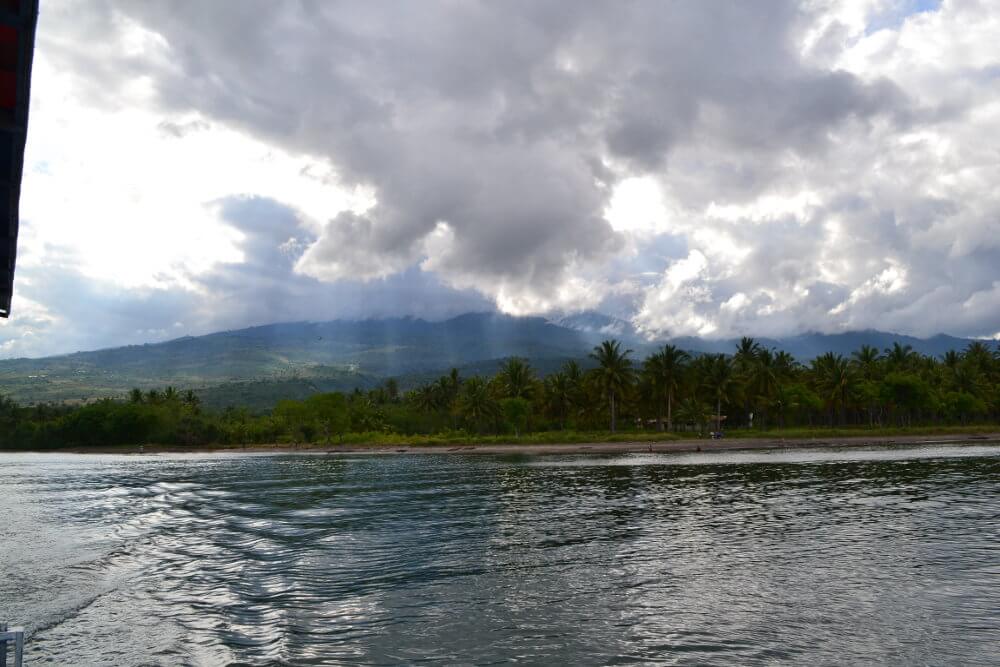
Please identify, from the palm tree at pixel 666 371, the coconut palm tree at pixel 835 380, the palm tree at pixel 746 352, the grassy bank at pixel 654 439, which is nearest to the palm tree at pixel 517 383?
the grassy bank at pixel 654 439

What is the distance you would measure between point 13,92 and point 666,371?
12155 cm

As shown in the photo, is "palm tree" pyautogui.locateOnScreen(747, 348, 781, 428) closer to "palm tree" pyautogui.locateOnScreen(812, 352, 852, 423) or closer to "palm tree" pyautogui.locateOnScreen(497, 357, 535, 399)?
"palm tree" pyautogui.locateOnScreen(812, 352, 852, 423)

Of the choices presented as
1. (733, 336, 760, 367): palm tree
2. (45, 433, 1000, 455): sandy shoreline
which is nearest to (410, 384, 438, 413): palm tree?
(45, 433, 1000, 455): sandy shoreline

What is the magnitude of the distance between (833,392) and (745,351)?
18.2m

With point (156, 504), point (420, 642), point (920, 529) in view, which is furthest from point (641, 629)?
point (156, 504)

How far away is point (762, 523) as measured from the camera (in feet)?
89.7

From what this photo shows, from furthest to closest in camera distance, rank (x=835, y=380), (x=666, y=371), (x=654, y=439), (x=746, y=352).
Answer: (x=746, y=352)
(x=835, y=380)
(x=666, y=371)
(x=654, y=439)

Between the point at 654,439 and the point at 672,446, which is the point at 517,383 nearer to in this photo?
the point at 654,439

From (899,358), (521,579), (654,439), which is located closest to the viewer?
(521,579)

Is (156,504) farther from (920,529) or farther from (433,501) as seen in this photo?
(920,529)

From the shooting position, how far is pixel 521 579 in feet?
60.4

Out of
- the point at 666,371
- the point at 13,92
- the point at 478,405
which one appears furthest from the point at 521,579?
the point at 478,405

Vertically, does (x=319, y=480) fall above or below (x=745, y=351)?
below

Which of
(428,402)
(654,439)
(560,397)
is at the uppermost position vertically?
(560,397)
